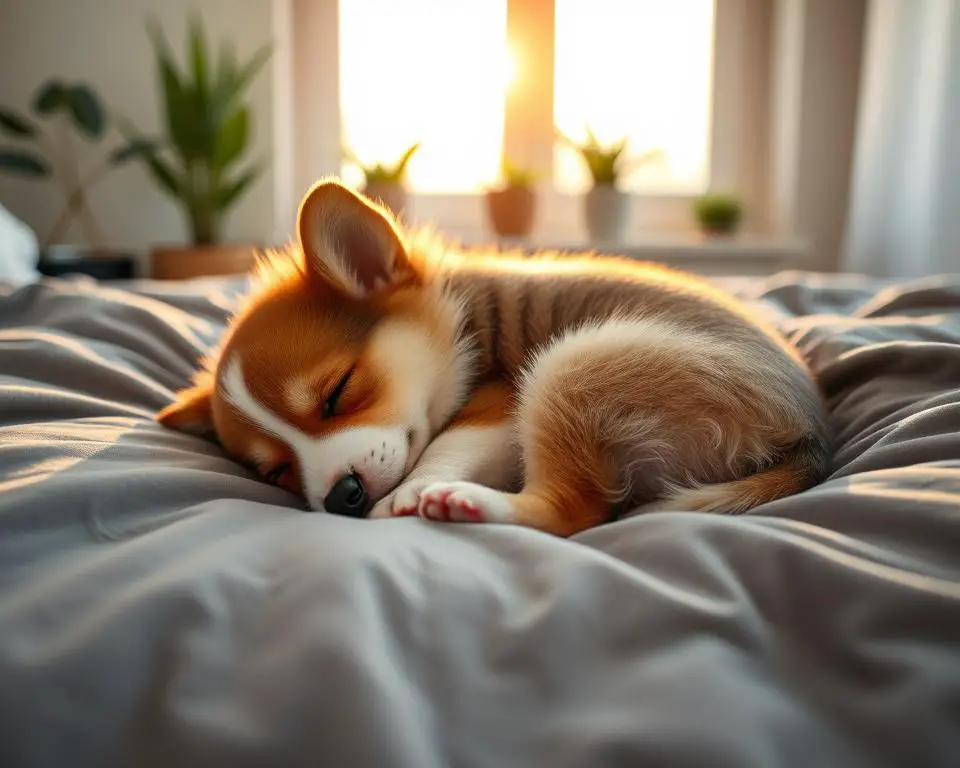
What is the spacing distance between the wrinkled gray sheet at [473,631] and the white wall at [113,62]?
111 inches

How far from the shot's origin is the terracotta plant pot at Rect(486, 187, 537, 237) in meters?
3.28

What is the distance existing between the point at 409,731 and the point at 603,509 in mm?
454

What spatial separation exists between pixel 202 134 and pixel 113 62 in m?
0.69

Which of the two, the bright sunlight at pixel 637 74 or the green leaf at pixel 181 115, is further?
the bright sunlight at pixel 637 74

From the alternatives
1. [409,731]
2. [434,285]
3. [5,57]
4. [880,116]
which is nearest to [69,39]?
[5,57]

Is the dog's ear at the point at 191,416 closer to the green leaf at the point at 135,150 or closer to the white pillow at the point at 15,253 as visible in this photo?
the white pillow at the point at 15,253

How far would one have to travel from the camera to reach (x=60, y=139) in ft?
11.0

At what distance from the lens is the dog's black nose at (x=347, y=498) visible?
99cm

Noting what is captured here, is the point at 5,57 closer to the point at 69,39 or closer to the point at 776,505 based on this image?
the point at 69,39

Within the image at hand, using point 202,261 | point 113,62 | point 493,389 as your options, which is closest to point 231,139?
point 202,261

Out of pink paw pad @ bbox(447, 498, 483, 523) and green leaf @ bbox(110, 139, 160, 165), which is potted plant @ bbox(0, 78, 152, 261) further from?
pink paw pad @ bbox(447, 498, 483, 523)

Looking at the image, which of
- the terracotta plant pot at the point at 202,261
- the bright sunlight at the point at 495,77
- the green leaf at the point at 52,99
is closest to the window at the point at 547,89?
the bright sunlight at the point at 495,77

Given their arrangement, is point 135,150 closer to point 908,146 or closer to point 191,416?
point 191,416

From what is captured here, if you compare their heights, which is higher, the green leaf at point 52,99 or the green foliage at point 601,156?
the green leaf at point 52,99
